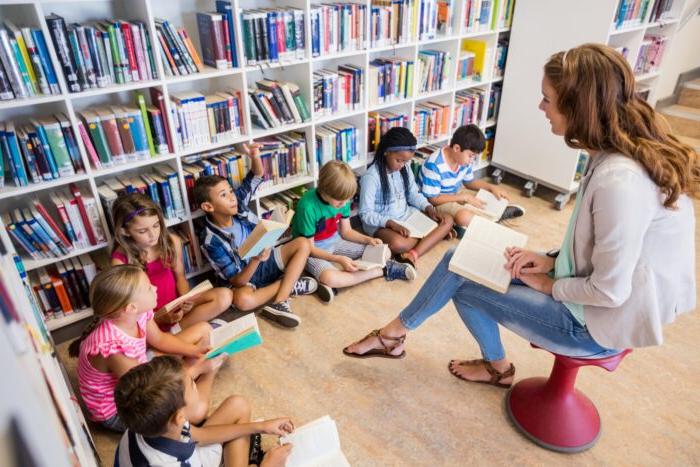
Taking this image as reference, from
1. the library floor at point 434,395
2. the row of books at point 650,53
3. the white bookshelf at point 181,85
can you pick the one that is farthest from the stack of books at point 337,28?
the row of books at point 650,53

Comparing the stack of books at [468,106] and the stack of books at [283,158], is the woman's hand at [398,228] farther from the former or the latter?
the stack of books at [468,106]

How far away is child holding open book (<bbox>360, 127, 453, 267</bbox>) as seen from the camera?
271 centimetres

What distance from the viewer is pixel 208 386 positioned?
6.07ft

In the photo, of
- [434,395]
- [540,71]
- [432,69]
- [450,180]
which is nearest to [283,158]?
[450,180]

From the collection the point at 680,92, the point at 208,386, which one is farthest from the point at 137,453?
the point at 680,92

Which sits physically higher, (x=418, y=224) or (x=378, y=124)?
(x=378, y=124)

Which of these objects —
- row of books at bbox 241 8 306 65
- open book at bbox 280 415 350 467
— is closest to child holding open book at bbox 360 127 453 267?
row of books at bbox 241 8 306 65

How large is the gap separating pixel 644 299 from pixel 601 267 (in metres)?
0.17

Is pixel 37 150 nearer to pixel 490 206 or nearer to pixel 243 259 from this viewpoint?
pixel 243 259

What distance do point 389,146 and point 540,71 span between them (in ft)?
4.20

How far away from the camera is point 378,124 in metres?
2.98

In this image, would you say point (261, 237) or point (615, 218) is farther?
point (261, 237)

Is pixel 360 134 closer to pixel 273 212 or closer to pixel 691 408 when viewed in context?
pixel 273 212

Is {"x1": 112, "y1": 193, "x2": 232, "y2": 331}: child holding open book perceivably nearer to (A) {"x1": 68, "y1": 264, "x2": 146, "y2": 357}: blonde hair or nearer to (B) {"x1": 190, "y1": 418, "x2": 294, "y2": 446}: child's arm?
(A) {"x1": 68, "y1": 264, "x2": 146, "y2": 357}: blonde hair
